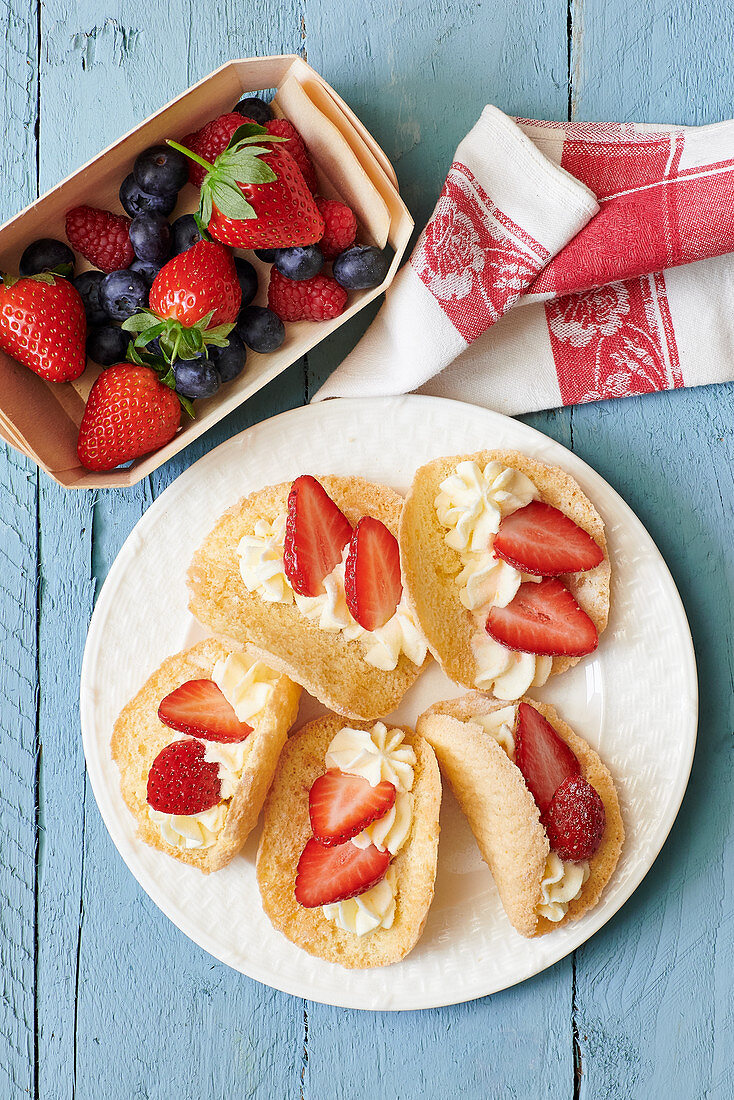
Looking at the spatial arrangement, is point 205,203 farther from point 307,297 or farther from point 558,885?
point 558,885

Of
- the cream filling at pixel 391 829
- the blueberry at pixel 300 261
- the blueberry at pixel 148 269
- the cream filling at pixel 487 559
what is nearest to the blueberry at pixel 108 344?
the blueberry at pixel 148 269

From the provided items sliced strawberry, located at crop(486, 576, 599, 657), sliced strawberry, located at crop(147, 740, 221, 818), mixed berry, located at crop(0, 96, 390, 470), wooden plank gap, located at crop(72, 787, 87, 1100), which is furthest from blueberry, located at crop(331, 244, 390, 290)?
wooden plank gap, located at crop(72, 787, 87, 1100)

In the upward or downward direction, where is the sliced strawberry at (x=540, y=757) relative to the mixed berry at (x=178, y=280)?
downward

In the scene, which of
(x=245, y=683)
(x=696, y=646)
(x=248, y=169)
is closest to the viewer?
(x=248, y=169)

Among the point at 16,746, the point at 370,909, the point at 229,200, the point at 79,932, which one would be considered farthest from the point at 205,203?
the point at 79,932

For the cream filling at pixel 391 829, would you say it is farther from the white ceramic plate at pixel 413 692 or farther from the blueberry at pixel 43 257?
the blueberry at pixel 43 257

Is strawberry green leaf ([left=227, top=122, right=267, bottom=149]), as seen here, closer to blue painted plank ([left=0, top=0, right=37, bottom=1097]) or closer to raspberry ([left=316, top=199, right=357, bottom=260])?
raspberry ([left=316, top=199, right=357, bottom=260])
